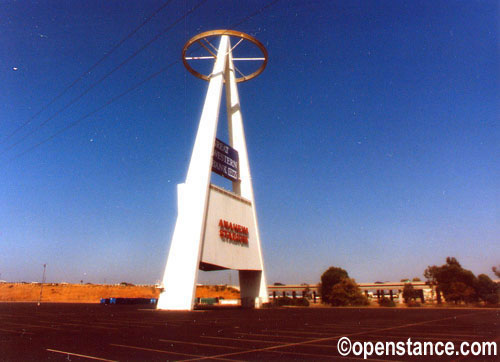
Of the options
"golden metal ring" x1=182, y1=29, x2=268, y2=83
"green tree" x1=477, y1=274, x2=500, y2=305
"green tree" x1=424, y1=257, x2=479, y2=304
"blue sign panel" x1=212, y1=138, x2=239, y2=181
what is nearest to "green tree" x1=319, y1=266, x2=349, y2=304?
"green tree" x1=424, y1=257, x2=479, y2=304

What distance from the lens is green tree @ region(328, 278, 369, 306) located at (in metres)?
49.0

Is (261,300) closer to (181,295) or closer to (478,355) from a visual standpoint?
(181,295)

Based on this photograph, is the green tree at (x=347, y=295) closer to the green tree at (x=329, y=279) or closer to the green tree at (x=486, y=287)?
the green tree at (x=329, y=279)

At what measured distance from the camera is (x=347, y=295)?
162 feet

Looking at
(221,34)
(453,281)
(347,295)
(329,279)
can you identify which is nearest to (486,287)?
(453,281)

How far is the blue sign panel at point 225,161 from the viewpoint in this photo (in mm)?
32125

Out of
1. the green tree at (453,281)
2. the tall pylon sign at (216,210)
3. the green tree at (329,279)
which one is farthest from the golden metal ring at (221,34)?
the green tree at (453,281)

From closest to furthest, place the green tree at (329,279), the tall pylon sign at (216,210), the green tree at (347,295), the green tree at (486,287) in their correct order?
the tall pylon sign at (216,210) < the green tree at (347,295) < the green tree at (329,279) < the green tree at (486,287)

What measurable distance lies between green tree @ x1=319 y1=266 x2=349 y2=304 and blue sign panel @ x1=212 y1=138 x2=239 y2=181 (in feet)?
107

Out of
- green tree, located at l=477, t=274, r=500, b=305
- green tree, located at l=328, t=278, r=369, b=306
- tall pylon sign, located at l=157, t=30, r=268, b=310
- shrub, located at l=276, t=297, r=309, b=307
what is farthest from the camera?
green tree, located at l=477, t=274, r=500, b=305

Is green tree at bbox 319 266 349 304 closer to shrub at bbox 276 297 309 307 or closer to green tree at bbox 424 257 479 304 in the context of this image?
shrub at bbox 276 297 309 307

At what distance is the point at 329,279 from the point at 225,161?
35.3 metres

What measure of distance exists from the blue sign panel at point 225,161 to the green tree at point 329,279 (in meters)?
32.5

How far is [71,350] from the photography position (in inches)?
297
